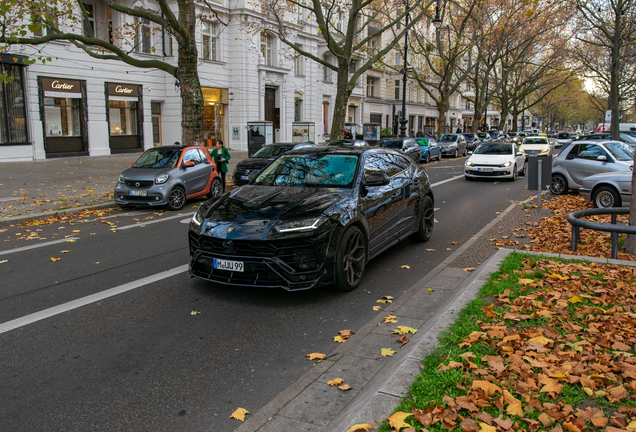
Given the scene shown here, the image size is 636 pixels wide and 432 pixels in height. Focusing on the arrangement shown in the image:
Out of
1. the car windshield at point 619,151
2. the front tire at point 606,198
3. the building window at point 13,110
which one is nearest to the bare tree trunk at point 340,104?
the car windshield at point 619,151

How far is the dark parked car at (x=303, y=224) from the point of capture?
532 cm

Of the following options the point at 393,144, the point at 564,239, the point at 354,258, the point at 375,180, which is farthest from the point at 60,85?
the point at 564,239

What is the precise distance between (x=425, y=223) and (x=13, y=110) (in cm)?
2125

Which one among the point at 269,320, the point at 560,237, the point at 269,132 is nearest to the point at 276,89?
the point at 269,132

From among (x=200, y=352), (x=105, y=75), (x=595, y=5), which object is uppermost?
(x=595, y=5)

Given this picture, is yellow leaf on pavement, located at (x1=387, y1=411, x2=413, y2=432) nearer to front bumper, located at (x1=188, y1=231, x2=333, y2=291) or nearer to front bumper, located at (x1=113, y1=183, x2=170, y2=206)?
front bumper, located at (x1=188, y1=231, x2=333, y2=291)

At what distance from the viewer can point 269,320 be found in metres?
5.12

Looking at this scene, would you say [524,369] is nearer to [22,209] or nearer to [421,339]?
[421,339]

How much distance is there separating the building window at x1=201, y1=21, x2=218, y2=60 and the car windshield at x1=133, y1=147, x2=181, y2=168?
20.1 meters

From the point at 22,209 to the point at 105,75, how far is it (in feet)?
54.2

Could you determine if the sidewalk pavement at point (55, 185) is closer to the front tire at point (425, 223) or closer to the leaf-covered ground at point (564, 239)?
the front tire at point (425, 223)

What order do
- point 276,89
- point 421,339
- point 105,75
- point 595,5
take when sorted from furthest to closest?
1. point 276,89
2. point 105,75
3. point 595,5
4. point 421,339

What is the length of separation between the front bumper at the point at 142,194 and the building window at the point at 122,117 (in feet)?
54.0

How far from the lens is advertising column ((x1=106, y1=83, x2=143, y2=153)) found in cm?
2703
